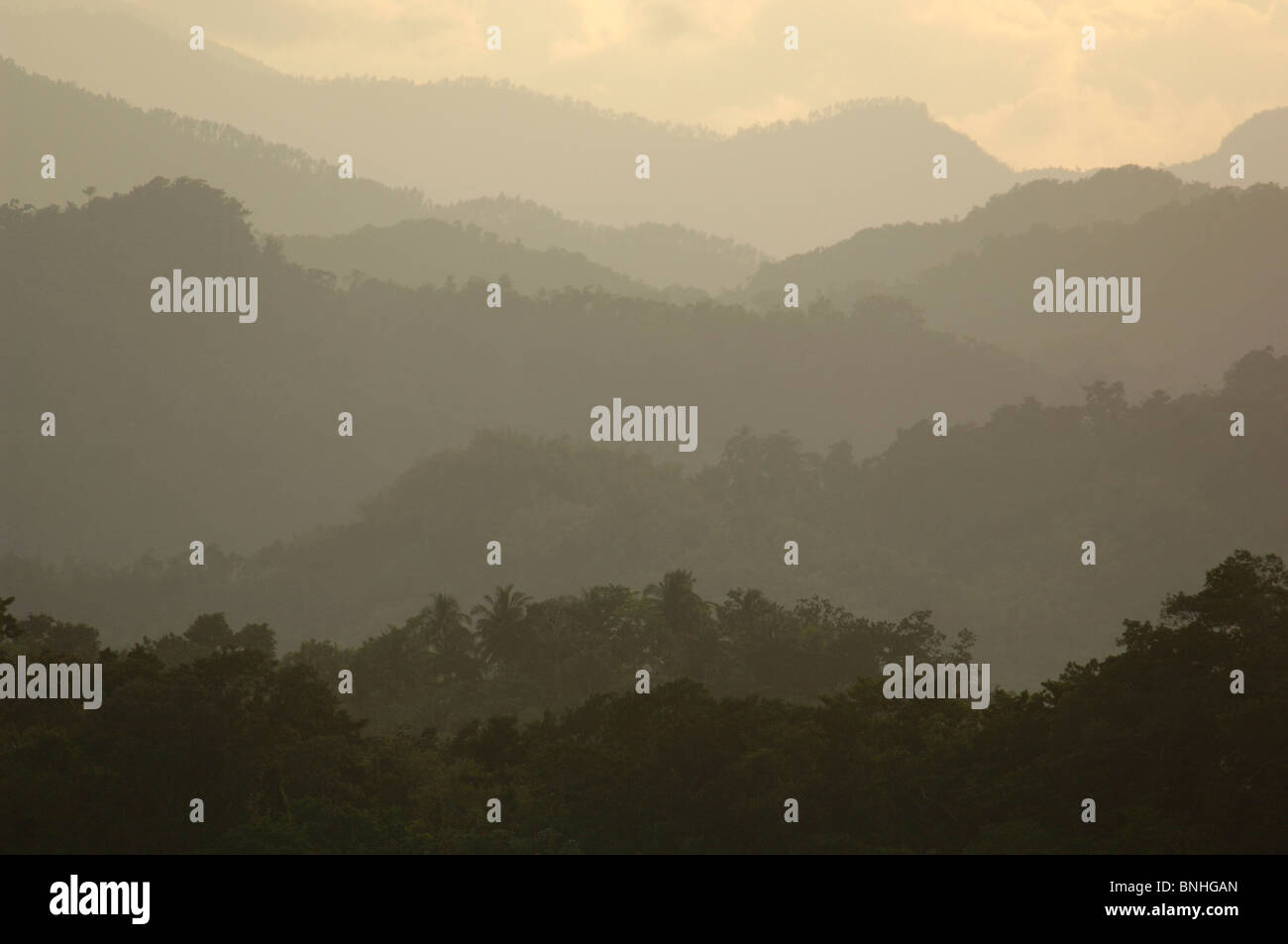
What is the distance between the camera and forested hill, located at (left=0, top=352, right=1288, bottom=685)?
9400 cm

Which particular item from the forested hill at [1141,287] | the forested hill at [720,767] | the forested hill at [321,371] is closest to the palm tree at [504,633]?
the forested hill at [720,767]

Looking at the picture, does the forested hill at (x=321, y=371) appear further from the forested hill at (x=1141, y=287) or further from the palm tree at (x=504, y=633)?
the palm tree at (x=504, y=633)

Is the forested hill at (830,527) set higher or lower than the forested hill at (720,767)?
higher

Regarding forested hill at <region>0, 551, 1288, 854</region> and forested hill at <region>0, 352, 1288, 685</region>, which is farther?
forested hill at <region>0, 352, 1288, 685</region>

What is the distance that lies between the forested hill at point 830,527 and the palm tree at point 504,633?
31390mm

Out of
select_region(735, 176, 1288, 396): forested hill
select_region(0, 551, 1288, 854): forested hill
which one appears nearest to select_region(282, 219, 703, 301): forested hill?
select_region(735, 176, 1288, 396): forested hill

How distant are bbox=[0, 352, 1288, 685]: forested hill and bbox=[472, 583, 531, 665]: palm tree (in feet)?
103

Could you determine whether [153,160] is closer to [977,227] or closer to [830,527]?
[977,227]

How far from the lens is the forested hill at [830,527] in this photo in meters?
94.0

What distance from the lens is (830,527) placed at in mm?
102812

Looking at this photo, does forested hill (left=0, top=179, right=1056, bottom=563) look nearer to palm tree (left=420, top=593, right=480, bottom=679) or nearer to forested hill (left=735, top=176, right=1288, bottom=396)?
forested hill (left=735, top=176, right=1288, bottom=396)

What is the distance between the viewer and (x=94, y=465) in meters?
122

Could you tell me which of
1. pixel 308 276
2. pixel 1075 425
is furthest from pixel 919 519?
pixel 308 276
